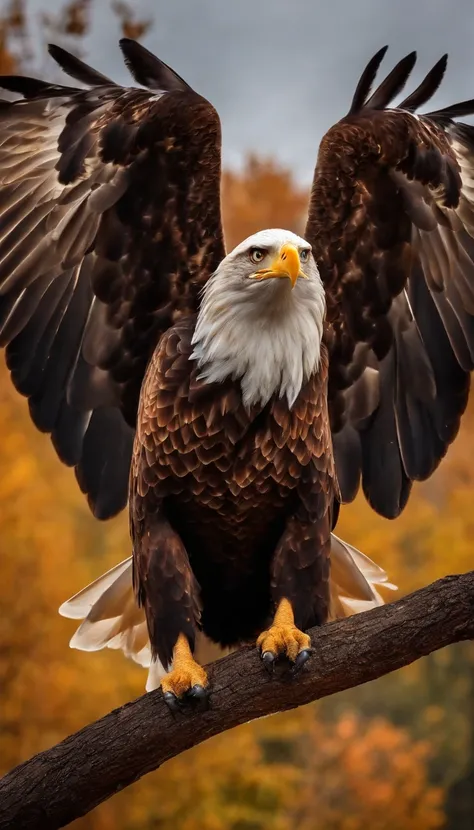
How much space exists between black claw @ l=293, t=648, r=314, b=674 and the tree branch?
0.6 inches

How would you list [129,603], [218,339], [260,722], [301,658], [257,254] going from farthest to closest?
[260,722] → [129,603] → [218,339] → [257,254] → [301,658]

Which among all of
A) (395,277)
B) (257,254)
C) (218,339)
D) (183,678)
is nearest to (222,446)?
(218,339)

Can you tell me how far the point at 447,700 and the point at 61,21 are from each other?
10406 millimetres

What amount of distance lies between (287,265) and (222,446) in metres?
0.60

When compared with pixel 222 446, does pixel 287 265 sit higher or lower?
higher

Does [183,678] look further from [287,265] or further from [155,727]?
[287,265]

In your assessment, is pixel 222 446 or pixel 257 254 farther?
pixel 222 446

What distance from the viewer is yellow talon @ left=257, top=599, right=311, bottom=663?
9.57ft

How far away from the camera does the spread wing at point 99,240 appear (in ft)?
10.9

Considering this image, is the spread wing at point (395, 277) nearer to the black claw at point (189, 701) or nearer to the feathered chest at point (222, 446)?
the feathered chest at point (222, 446)

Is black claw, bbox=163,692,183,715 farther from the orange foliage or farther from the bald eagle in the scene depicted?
the orange foliage

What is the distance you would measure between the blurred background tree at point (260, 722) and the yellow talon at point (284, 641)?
715 cm

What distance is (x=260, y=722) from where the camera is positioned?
12.0 metres

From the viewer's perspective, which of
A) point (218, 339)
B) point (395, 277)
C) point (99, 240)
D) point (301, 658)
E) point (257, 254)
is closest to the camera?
point (301, 658)
